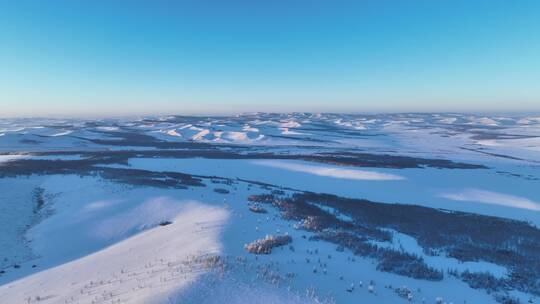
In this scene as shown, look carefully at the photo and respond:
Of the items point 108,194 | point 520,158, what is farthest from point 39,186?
point 520,158

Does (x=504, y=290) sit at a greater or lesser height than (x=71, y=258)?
greater

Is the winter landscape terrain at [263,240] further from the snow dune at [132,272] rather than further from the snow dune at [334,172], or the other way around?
the snow dune at [334,172]

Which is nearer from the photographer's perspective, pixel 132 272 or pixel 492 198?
pixel 132 272

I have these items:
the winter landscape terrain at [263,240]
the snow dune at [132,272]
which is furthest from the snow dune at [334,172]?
the snow dune at [132,272]

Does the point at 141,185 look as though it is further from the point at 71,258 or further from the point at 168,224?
the point at 71,258

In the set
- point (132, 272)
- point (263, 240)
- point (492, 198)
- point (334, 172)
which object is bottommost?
point (492, 198)

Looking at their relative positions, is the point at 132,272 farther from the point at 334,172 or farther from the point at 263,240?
the point at 334,172

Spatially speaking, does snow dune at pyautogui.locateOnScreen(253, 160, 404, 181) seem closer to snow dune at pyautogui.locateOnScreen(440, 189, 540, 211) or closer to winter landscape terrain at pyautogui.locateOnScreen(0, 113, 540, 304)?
winter landscape terrain at pyautogui.locateOnScreen(0, 113, 540, 304)

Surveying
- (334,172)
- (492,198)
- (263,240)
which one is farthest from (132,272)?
(334,172)
